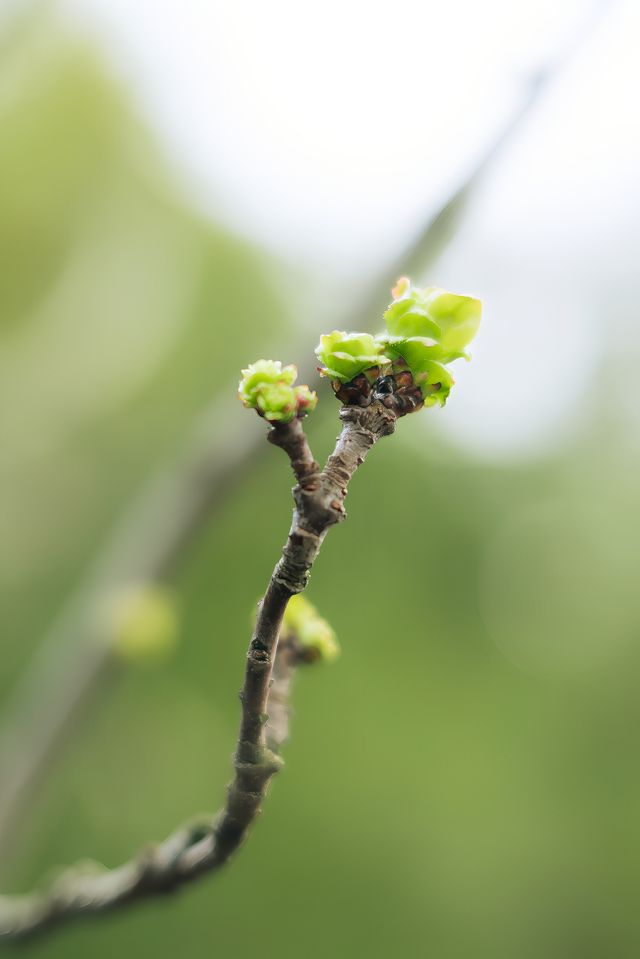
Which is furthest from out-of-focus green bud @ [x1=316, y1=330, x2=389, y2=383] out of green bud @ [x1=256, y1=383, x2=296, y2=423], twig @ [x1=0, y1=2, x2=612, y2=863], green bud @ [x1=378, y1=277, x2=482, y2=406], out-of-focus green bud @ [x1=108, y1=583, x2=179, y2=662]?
out-of-focus green bud @ [x1=108, y1=583, x2=179, y2=662]

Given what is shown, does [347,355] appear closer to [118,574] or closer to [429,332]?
[429,332]

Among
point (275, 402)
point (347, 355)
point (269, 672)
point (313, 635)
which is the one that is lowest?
point (269, 672)

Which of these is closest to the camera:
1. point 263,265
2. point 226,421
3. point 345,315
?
point 345,315

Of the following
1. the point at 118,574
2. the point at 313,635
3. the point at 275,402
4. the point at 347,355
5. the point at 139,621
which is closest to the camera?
the point at 275,402

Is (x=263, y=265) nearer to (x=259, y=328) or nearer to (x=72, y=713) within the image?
(x=259, y=328)

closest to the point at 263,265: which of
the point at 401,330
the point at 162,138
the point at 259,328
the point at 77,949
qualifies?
the point at 259,328

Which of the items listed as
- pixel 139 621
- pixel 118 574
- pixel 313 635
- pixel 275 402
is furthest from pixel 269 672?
pixel 118 574

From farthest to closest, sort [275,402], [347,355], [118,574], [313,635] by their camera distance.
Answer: [118,574]
[313,635]
[347,355]
[275,402]
